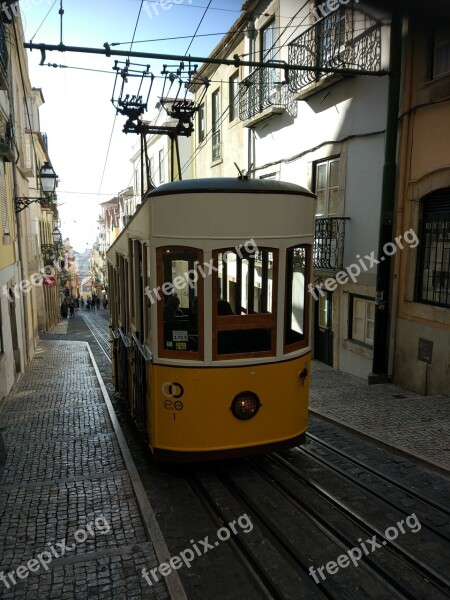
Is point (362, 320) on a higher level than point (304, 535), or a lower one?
higher

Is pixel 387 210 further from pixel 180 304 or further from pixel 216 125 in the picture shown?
pixel 216 125

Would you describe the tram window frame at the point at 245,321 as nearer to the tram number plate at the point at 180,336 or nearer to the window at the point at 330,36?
the tram number plate at the point at 180,336

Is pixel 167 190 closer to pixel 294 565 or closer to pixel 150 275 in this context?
pixel 150 275

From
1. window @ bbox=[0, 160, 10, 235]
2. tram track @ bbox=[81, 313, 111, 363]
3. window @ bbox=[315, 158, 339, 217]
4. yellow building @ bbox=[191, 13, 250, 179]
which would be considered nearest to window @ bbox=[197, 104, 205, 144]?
yellow building @ bbox=[191, 13, 250, 179]

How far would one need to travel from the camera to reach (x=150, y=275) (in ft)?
16.4

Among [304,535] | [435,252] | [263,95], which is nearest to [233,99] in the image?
[263,95]

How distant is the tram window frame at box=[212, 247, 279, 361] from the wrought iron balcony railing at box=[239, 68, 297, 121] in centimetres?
919

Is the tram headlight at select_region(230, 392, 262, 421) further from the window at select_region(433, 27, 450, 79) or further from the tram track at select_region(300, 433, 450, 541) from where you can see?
the window at select_region(433, 27, 450, 79)

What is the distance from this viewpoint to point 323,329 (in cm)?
1223

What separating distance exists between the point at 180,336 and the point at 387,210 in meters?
5.88

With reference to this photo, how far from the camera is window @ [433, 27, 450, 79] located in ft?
26.8

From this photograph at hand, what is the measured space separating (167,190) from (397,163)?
6.02m

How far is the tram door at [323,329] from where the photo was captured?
39.1 ft

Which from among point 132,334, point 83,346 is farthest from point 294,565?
A: point 83,346
